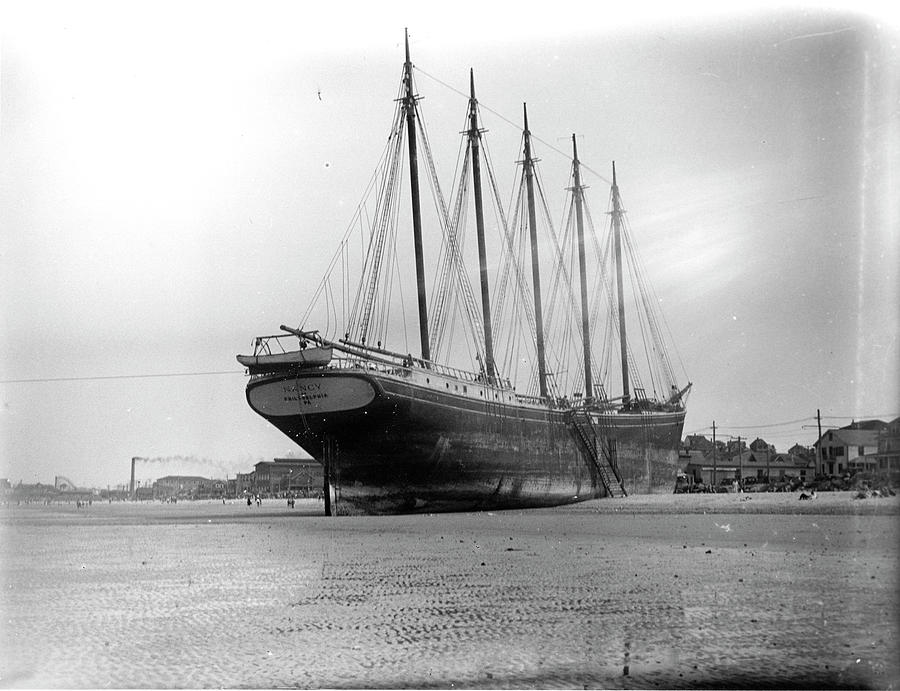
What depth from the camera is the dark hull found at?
33.0 m

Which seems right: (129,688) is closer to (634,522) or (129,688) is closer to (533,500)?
(634,522)

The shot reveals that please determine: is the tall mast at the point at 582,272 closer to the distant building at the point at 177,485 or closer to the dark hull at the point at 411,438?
the dark hull at the point at 411,438

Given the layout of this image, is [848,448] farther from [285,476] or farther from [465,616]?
[285,476]

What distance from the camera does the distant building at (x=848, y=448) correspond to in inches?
2797

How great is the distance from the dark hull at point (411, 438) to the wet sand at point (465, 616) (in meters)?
15.8

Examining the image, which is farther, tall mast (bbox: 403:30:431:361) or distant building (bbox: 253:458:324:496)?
distant building (bbox: 253:458:324:496)

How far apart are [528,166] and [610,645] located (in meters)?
46.1

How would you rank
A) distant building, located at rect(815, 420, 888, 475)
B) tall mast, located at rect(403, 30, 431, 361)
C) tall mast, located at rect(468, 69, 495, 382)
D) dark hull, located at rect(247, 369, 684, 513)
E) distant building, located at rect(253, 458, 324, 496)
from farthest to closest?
distant building, located at rect(253, 458, 324, 496), distant building, located at rect(815, 420, 888, 475), tall mast, located at rect(468, 69, 495, 382), tall mast, located at rect(403, 30, 431, 361), dark hull, located at rect(247, 369, 684, 513)

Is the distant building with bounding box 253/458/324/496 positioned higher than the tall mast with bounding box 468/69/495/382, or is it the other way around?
the tall mast with bounding box 468/69/495/382

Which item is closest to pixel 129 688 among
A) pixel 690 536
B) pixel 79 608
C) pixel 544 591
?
pixel 79 608

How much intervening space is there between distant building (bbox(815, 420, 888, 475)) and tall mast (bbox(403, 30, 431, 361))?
1698 inches

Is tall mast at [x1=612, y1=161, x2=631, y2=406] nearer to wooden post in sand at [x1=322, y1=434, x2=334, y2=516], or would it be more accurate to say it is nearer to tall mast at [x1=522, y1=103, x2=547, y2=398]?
tall mast at [x1=522, y1=103, x2=547, y2=398]

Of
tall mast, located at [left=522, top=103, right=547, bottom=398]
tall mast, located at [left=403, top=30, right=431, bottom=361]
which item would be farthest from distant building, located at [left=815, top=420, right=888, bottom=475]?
tall mast, located at [left=403, top=30, right=431, bottom=361]

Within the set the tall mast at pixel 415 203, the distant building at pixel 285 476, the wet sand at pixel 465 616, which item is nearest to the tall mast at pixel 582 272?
the tall mast at pixel 415 203
